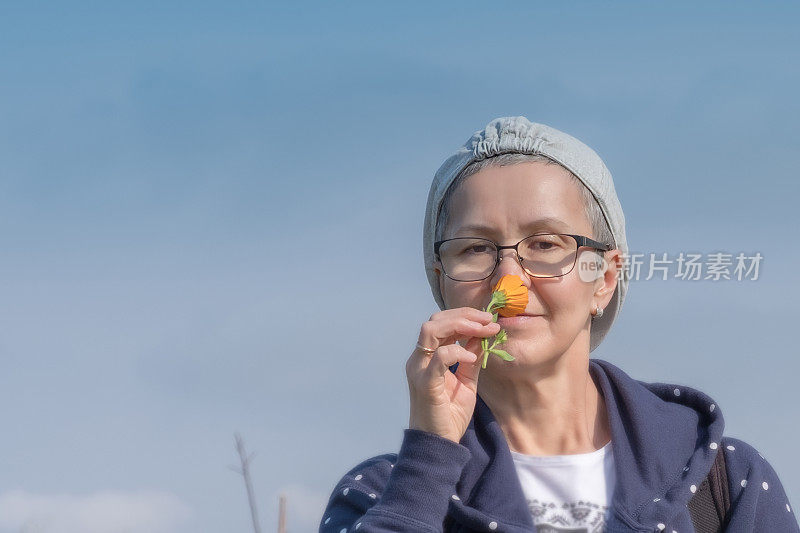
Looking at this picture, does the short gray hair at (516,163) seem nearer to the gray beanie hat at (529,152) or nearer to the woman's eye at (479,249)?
the gray beanie hat at (529,152)

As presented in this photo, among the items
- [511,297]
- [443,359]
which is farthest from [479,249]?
[443,359]

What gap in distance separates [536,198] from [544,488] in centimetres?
100

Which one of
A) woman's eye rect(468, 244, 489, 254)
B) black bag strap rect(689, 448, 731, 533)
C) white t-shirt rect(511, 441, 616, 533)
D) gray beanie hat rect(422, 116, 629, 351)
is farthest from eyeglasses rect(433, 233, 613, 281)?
black bag strap rect(689, 448, 731, 533)

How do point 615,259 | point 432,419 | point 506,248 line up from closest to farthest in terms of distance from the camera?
point 432,419 → point 506,248 → point 615,259

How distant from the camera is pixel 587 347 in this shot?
362 centimetres

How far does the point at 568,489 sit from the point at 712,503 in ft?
1.75

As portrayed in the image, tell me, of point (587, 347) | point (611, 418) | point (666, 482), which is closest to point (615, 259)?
point (587, 347)

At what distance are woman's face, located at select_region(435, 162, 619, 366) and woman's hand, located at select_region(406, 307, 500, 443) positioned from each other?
0.65 feet

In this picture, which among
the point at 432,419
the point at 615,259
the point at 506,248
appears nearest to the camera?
the point at 432,419

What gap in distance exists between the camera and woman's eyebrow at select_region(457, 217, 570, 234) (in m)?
3.41

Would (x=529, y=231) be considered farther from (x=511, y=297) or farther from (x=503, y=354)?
(x=503, y=354)

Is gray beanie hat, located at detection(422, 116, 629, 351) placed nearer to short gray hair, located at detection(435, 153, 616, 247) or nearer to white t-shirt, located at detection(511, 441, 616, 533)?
short gray hair, located at detection(435, 153, 616, 247)

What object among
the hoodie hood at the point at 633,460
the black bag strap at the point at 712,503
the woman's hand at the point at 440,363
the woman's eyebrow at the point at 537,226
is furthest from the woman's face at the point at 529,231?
the black bag strap at the point at 712,503

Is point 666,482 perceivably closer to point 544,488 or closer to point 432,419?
point 544,488
